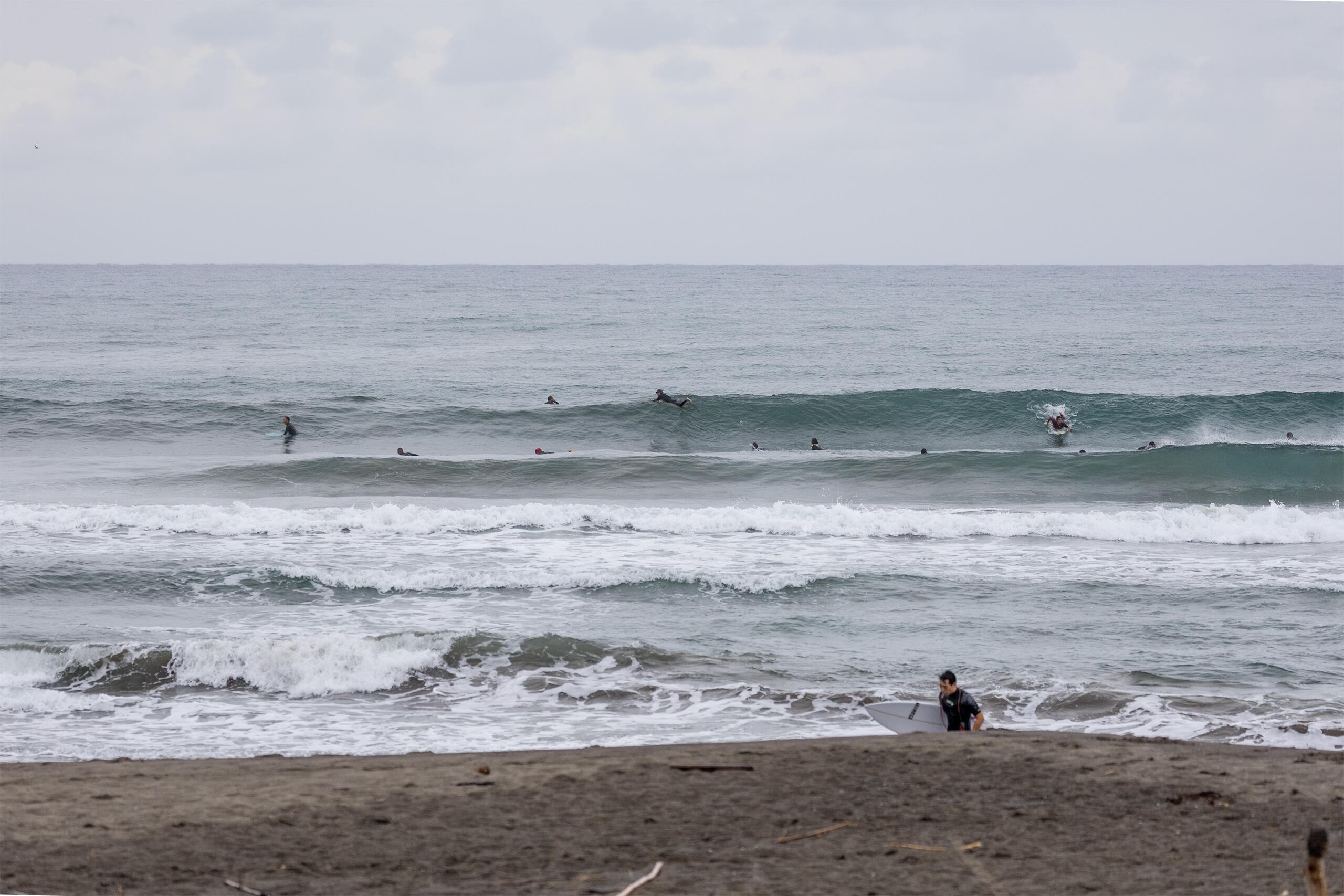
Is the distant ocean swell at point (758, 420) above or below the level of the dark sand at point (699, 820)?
above

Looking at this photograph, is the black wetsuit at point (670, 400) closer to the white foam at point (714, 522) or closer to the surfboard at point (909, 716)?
the white foam at point (714, 522)

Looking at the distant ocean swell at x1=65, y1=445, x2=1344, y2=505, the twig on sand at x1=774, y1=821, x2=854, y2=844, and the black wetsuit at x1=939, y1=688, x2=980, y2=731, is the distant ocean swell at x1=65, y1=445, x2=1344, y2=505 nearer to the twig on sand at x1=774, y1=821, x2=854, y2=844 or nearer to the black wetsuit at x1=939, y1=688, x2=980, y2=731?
the black wetsuit at x1=939, y1=688, x2=980, y2=731

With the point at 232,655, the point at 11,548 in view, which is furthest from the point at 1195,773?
the point at 11,548

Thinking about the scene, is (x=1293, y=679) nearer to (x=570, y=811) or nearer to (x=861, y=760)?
(x=861, y=760)

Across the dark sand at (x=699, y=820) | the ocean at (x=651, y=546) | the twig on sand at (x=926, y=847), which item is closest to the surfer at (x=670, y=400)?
the ocean at (x=651, y=546)

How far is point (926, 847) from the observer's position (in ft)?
22.1

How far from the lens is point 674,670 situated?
40.9ft

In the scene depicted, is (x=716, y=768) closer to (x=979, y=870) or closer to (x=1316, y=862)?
(x=979, y=870)

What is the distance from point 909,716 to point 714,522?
412 inches

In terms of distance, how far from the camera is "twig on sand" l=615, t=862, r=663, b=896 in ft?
18.1

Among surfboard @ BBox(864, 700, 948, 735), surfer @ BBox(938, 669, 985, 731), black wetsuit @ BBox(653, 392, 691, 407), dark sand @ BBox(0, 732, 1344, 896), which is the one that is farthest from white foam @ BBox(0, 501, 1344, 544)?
black wetsuit @ BBox(653, 392, 691, 407)

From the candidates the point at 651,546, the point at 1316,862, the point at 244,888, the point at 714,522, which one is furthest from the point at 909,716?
the point at 714,522

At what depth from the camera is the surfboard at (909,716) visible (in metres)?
9.87

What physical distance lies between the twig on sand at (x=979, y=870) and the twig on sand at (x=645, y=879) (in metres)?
1.91
